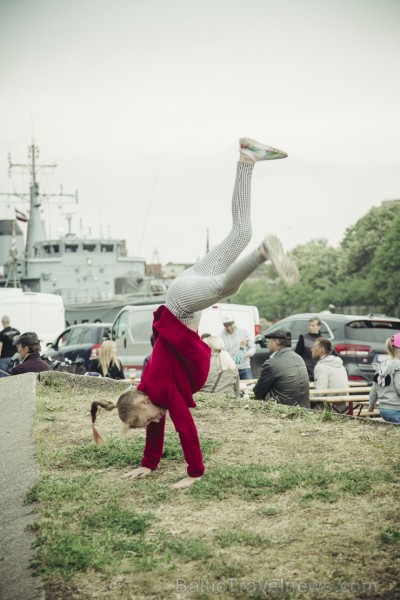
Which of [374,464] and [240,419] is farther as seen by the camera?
[240,419]

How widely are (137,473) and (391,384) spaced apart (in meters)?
3.46

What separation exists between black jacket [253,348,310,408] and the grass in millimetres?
1381

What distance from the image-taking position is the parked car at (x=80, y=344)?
18.1 metres

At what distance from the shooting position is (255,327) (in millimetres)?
19016

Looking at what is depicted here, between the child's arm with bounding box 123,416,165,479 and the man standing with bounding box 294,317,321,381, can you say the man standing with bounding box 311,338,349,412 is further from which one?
the child's arm with bounding box 123,416,165,479

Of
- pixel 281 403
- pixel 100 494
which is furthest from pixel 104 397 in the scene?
pixel 100 494

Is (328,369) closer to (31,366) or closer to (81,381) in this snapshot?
(81,381)

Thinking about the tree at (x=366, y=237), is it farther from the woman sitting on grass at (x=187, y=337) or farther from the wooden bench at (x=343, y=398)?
the woman sitting on grass at (x=187, y=337)

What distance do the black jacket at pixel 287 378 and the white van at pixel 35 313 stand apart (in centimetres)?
1253

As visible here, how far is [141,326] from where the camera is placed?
60.1 feet

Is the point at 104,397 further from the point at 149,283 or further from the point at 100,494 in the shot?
the point at 149,283

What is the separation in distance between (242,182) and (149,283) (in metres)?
44.6

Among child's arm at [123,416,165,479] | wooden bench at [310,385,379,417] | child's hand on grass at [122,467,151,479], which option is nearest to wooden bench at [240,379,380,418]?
wooden bench at [310,385,379,417]

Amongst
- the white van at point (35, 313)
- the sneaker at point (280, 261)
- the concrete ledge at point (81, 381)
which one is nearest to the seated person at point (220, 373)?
the concrete ledge at point (81, 381)
